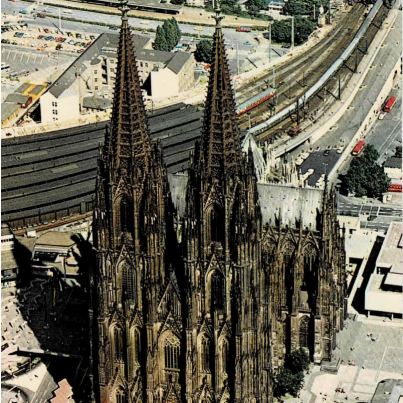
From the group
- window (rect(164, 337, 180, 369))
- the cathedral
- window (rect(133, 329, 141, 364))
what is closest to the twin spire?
the cathedral

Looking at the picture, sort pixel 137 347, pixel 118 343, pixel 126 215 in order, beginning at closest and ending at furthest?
pixel 126 215 < pixel 137 347 < pixel 118 343

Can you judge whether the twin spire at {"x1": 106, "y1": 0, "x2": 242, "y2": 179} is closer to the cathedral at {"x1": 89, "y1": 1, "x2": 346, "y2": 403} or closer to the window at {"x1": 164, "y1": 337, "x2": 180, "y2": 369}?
the cathedral at {"x1": 89, "y1": 1, "x2": 346, "y2": 403}

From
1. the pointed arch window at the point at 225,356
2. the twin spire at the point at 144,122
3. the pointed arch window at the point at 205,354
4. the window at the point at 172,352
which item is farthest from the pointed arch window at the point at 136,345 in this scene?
the twin spire at the point at 144,122

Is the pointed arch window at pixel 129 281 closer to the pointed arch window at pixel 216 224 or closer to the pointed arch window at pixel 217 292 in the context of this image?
the pointed arch window at pixel 217 292

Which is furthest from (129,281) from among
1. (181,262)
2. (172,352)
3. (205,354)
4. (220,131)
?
(220,131)

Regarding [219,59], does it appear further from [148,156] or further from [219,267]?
[219,267]

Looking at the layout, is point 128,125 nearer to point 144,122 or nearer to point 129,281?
point 144,122

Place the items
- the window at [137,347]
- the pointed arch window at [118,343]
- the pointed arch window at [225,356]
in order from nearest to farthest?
the pointed arch window at [225,356], the window at [137,347], the pointed arch window at [118,343]
